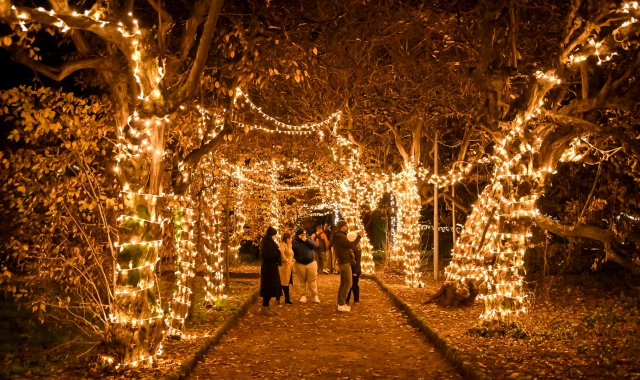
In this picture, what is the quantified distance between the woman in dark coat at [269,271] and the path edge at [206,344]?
1.99 ft

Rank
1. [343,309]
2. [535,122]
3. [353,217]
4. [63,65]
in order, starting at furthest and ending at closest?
[353,217] < [343,309] < [535,122] < [63,65]

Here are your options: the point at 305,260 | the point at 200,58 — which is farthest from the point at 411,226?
the point at 200,58

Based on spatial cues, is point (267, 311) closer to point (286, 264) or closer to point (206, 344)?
point (286, 264)

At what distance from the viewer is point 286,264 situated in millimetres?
15766

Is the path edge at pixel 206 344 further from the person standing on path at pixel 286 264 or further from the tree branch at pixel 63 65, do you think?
the tree branch at pixel 63 65

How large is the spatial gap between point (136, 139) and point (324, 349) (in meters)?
4.53

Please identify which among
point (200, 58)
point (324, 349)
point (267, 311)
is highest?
point (200, 58)

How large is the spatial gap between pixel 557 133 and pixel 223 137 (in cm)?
555

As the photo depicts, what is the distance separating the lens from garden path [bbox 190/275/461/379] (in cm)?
874

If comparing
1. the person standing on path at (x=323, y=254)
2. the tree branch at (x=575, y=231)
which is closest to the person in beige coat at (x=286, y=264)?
the tree branch at (x=575, y=231)

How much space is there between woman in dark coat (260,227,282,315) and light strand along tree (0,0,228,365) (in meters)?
5.08

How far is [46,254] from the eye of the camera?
9.66 metres

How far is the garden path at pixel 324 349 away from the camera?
874 cm

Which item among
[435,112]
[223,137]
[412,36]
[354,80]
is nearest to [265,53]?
[223,137]
